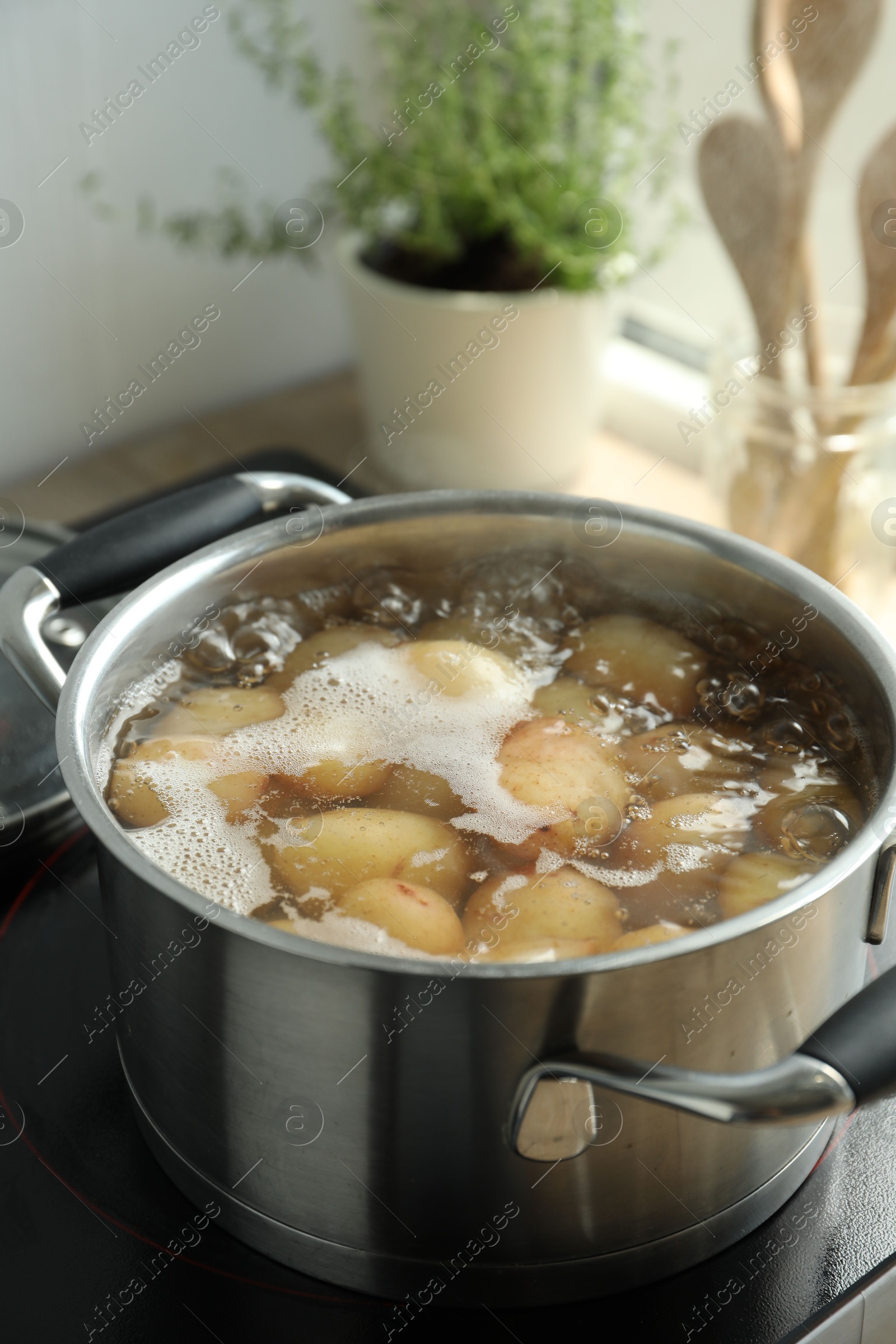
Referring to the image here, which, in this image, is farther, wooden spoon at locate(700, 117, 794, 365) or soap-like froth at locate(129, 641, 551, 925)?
wooden spoon at locate(700, 117, 794, 365)

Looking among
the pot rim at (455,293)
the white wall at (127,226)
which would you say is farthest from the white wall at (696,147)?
the white wall at (127,226)

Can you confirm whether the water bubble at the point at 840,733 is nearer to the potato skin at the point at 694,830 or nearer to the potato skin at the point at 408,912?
the potato skin at the point at 694,830

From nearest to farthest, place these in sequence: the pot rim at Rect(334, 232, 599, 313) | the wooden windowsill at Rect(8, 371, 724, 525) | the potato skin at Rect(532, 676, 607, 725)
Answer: the potato skin at Rect(532, 676, 607, 725), the pot rim at Rect(334, 232, 599, 313), the wooden windowsill at Rect(8, 371, 724, 525)

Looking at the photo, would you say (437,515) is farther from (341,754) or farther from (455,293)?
(455,293)

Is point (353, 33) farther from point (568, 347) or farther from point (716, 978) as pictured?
point (716, 978)

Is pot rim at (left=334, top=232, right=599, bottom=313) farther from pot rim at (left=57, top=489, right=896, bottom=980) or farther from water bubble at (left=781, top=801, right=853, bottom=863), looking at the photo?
water bubble at (left=781, top=801, right=853, bottom=863)

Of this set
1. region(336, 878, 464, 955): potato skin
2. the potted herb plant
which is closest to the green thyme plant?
the potted herb plant
